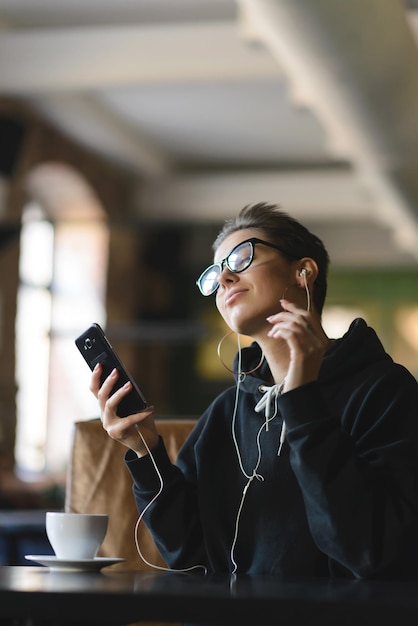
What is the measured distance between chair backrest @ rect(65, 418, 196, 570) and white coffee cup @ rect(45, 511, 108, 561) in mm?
639

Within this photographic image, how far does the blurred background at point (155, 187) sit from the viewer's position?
19.1 feet

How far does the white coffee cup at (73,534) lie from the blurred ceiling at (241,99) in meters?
2.63

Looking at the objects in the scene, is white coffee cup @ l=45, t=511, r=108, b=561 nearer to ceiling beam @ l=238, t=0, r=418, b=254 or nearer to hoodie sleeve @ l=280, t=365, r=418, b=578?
hoodie sleeve @ l=280, t=365, r=418, b=578

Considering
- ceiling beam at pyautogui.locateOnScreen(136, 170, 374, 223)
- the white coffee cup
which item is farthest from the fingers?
ceiling beam at pyautogui.locateOnScreen(136, 170, 374, 223)

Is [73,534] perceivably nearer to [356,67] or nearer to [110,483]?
[110,483]

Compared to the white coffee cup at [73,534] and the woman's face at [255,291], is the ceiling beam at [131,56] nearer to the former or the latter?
the woman's face at [255,291]

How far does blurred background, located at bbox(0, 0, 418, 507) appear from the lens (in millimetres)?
5816

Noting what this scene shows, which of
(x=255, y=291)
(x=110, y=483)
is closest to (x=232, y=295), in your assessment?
(x=255, y=291)

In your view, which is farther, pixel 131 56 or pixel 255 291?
pixel 131 56

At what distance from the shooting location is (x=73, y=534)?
1.31m

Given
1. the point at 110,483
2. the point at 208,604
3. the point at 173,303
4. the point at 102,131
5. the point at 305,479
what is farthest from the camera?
the point at 173,303

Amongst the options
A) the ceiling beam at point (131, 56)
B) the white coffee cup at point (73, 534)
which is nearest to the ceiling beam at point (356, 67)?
the ceiling beam at point (131, 56)

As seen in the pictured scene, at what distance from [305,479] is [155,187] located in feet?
29.0

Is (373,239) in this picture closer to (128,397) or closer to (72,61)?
(72,61)
